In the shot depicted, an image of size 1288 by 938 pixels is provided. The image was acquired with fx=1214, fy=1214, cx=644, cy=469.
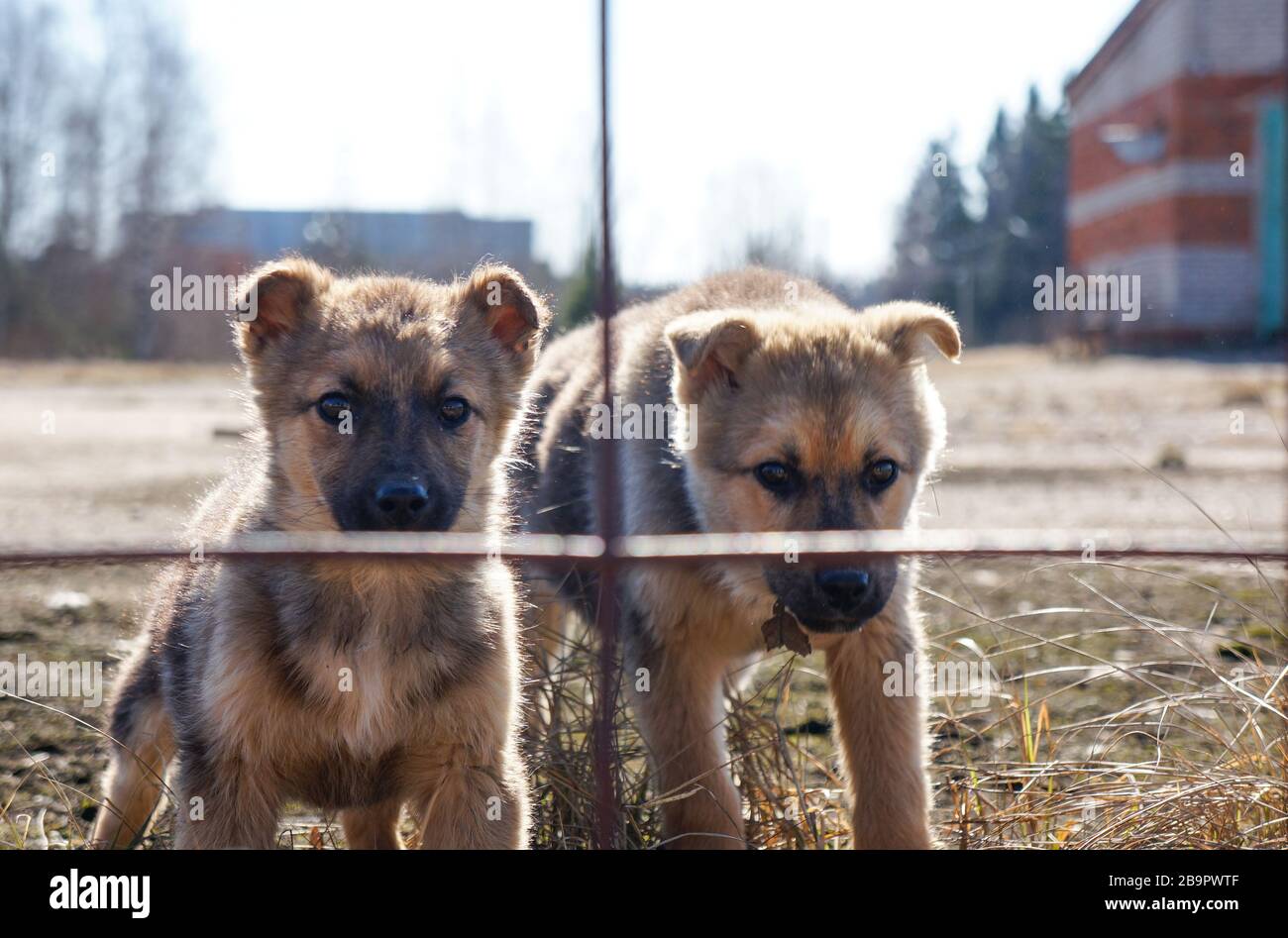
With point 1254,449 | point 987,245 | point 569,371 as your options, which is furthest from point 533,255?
point 569,371

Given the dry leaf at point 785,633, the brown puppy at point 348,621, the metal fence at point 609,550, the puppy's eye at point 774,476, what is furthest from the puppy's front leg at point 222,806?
the puppy's eye at point 774,476

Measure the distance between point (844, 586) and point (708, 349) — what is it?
1.01m

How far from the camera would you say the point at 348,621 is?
11.3 ft

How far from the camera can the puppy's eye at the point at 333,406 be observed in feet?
12.1

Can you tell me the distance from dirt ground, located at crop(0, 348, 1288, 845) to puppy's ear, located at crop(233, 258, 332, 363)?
64cm

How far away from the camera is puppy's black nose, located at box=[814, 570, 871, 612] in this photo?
3.60 m

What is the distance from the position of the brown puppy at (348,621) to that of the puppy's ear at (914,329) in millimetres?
1337

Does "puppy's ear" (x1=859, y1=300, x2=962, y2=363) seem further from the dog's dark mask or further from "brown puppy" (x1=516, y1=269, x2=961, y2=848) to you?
the dog's dark mask

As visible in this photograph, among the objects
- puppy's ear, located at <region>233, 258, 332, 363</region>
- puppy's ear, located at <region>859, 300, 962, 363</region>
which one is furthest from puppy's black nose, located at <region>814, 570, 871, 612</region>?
puppy's ear, located at <region>233, 258, 332, 363</region>

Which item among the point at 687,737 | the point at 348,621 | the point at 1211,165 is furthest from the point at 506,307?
the point at 1211,165

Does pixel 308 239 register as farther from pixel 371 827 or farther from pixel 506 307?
pixel 371 827

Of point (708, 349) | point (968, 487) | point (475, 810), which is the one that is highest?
point (968, 487)
